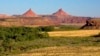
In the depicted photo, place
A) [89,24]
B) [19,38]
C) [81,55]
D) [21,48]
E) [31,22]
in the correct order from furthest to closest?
[31,22] → [89,24] → [19,38] → [21,48] → [81,55]

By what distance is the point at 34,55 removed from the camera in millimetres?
28109

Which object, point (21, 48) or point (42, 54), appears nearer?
point (42, 54)

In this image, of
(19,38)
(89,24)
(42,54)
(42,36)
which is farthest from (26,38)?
(89,24)

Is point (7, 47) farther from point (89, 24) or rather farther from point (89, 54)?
point (89, 24)

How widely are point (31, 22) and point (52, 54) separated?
154m

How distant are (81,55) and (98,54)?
1.44m

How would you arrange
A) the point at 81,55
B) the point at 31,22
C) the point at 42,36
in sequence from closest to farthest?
the point at 81,55
the point at 42,36
the point at 31,22

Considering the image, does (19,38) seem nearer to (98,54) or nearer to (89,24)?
(98,54)

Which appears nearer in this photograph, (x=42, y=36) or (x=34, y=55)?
(x=34, y=55)

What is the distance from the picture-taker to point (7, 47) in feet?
120

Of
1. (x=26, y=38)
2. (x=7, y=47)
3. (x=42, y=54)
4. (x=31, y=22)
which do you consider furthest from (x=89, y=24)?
(x=31, y=22)

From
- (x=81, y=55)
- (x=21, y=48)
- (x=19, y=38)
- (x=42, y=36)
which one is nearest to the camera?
(x=81, y=55)

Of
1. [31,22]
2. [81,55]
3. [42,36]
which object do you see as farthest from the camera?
[31,22]

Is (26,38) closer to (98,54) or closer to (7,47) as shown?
(7,47)
